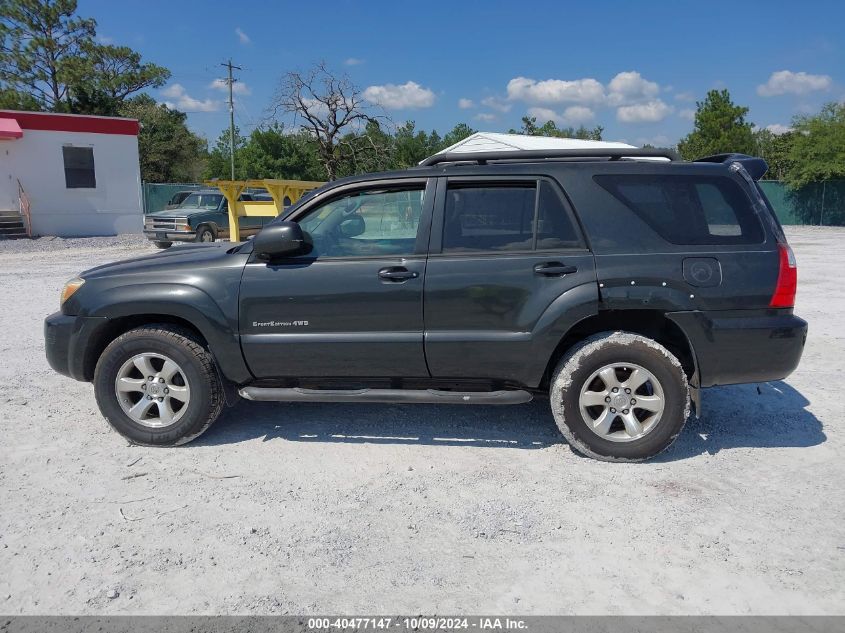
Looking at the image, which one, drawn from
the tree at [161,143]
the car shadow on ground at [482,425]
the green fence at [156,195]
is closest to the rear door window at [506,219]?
the car shadow on ground at [482,425]

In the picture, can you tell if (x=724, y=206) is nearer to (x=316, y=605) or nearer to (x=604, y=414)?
(x=604, y=414)

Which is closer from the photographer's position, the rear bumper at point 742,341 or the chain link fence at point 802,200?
the rear bumper at point 742,341

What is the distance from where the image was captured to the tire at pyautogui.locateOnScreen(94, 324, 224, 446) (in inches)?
167

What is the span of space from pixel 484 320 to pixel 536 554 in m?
1.49

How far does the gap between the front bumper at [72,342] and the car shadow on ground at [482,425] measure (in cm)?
95

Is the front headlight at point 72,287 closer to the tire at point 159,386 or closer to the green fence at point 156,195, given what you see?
the tire at point 159,386

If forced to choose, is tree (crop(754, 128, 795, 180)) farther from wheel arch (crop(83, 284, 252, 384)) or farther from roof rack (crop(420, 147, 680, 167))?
wheel arch (crop(83, 284, 252, 384))

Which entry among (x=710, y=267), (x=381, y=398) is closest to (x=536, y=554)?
(x=381, y=398)

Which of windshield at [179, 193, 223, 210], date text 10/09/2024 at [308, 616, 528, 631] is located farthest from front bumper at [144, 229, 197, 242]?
date text 10/09/2024 at [308, 616, 528, 631]

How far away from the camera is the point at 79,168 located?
2366 centimetres

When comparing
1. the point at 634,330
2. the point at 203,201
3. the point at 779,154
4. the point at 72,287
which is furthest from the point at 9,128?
the point at 779,154

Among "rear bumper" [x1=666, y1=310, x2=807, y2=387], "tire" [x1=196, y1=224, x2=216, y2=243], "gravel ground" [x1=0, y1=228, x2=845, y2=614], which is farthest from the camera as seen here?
"tire" [x1=196, y1=224, x2=216, y2=243]

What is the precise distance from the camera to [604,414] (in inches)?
159

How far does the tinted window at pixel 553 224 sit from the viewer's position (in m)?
4.10
